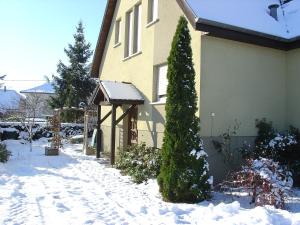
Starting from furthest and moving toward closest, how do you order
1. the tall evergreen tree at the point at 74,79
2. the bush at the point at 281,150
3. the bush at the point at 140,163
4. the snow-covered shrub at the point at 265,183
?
the tall evergreen tree at the point at 74,79
the bush at the point at 140,163
the bush at the point at 281,150
the snow-covered shrub at the point at 265,183

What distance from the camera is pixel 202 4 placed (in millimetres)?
11336

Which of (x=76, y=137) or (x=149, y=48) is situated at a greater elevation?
(x=149, y=48)

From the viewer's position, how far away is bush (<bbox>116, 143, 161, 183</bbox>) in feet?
35.1

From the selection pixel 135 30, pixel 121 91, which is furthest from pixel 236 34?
pixel 135 30

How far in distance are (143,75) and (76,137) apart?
37.0 ft

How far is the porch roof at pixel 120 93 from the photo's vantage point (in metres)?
13.3

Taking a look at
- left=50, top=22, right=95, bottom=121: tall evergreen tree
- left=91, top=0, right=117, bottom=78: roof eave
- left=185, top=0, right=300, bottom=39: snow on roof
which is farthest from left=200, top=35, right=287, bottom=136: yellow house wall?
left=50, top=22, right=95, bottom=121: tall evergreen tree

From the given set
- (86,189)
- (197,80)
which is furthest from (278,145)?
(86,189)

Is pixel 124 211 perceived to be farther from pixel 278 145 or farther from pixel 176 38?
pixel 278 145

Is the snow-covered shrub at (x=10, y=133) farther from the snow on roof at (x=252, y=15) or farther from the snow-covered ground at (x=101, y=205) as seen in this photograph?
the snow on roof at (x=252, y=15)

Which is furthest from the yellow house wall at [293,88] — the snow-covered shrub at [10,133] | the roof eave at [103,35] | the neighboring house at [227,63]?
the snow-covered shrub at [10,133]

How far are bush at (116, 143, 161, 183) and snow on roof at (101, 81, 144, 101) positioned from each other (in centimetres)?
202

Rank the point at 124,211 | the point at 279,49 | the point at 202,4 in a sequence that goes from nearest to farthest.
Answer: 1. the point at 124,211
2. the point at 202,4
3. the point at 279,49

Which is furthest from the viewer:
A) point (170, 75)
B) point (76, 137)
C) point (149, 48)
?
point (76, 137)
